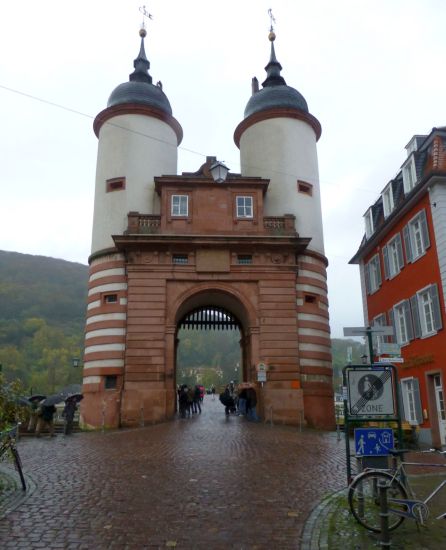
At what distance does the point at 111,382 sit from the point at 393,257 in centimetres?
1537

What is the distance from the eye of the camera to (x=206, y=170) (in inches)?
1185

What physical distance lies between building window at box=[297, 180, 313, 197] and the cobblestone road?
1724 cm

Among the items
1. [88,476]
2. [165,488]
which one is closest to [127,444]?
[88,476]

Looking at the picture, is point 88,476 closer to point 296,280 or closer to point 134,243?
point 134,243

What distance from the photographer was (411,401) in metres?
24.7

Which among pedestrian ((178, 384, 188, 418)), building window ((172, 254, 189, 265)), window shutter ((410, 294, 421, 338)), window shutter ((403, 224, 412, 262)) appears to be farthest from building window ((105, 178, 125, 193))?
window shutter ((410, 294, 421, 338))

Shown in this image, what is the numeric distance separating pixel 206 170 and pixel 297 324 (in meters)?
9.98

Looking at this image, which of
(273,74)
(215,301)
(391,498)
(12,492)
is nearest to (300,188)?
(215,301)

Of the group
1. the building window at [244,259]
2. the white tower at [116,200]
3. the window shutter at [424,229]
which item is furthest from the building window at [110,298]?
the window shutter at [424,229]

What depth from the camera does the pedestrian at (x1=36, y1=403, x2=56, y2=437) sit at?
20.8 metres

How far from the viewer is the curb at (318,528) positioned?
6.75 m

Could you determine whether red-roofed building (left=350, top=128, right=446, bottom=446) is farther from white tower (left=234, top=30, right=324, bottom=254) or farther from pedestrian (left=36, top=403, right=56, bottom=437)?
pedestrian (left=36, top=403, right=56, bottom=437)

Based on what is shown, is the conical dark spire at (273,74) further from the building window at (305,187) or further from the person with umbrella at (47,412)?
the person with umbrella at (47,412)

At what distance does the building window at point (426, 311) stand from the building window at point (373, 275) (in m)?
5.41
